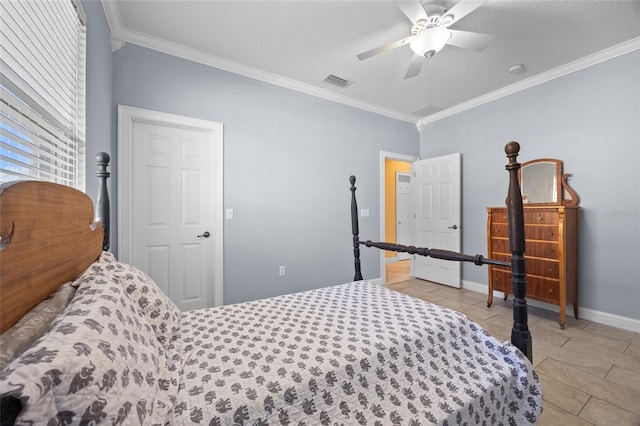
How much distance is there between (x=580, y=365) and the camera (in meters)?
1.97

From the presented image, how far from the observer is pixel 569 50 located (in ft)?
8.53

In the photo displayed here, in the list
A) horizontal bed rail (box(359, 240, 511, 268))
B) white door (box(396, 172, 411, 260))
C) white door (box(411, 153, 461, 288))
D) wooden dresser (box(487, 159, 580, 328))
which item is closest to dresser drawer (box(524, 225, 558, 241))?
wooden dresser (box(487, 159, 580, 328))

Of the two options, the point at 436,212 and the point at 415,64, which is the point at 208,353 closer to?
the point at 415,64

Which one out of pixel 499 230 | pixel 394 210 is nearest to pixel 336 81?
pixel 499 230

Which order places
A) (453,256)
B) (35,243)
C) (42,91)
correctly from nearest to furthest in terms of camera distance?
(35,243)
(42,91)
(453,256)

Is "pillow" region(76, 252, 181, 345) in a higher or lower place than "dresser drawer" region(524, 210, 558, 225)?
lower

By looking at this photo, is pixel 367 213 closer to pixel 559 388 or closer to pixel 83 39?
pixel 559 388

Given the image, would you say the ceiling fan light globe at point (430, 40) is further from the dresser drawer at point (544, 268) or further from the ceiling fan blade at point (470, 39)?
the dresser drawer at point (544, 268)

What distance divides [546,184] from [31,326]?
419cm

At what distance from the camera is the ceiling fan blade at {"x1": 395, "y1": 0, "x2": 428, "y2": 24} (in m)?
1.68

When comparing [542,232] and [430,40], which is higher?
[430,40]

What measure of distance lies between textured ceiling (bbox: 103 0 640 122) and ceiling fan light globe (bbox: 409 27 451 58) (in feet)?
0.67

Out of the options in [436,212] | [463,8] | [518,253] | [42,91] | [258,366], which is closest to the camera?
[258,366]

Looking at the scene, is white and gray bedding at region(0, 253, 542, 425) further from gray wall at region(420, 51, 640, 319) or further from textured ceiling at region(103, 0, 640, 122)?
gray wall at region(420, 51, 640, 319)
